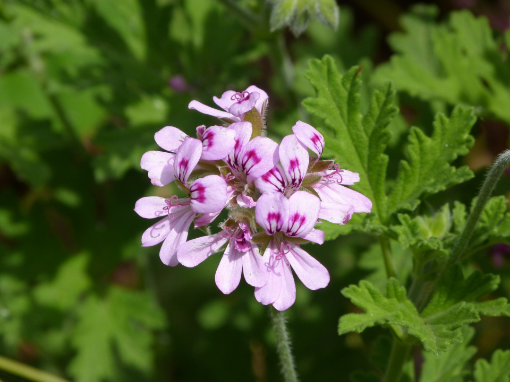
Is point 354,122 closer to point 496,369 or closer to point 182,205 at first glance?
point 182,205

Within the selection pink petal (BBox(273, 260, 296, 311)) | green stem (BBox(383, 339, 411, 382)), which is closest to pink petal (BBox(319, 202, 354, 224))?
Result: pink petal (BBox(273, 260, 296, 311))

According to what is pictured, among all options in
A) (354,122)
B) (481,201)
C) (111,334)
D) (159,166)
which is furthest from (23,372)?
(481,201)

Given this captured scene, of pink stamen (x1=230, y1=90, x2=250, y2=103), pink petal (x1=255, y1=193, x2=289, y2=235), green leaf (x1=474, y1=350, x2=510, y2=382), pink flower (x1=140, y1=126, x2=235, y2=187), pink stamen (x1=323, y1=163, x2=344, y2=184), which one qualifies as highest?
pink stamen (x1=230, y1=90, x2=250, y2=103)

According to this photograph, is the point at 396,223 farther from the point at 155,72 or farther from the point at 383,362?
the point at 155,72

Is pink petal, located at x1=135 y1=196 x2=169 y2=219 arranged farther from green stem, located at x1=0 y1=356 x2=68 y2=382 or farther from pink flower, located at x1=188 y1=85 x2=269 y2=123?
green stem, located at x1=0 y1=356 x2=68 y2=382

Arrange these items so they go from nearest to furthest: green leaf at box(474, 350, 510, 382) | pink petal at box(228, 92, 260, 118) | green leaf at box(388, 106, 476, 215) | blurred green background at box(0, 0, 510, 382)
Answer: pink petal at box(228, 92, 260, 118) → green leaf at box(388, 106, 476, 215) → green leaf at box(474, 350, 510, 382) → blurred green background at box(0, 0, 510, 382)

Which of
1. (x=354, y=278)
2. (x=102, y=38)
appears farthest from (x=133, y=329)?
(x=102, y=38)
